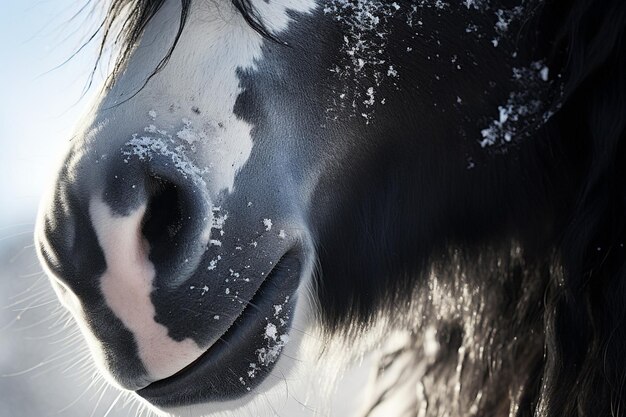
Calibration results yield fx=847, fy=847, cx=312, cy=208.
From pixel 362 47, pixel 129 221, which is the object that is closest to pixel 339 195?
pixel 362 47

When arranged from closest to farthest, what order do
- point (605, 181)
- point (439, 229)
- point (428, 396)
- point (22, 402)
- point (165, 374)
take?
point (165, 374) < point (605, 181) < point (439, 229) < point (428, 396) < point (22, 402)

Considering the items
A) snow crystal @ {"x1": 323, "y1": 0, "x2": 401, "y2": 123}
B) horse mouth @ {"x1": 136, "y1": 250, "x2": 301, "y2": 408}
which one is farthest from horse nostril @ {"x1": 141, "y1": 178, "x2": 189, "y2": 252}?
snow crystal @ {"x1": 323, "y1": 0, "x2": 401, "y2": 123}

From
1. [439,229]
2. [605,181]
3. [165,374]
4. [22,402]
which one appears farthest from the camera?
[22,402]

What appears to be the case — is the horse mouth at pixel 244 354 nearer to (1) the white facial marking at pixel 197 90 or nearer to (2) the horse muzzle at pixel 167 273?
(2) the horse muzzle at pixel 167 273

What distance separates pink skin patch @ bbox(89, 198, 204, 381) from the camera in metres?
1.00

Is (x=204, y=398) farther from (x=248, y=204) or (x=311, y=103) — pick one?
(x=311, y=103)

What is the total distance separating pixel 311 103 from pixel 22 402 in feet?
14.5

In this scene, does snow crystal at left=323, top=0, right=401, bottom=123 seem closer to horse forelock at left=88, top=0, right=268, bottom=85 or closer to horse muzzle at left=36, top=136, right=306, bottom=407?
horse forelock at left=88, top=0, right=268, bottom=85

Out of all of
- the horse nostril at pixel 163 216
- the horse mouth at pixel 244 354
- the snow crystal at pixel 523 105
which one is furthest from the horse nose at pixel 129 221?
the snow crystal at pixel 523 105

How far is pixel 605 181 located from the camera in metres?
1.19

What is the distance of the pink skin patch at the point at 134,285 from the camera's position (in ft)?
3.28

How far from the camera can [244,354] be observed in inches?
43.9

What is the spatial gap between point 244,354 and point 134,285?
188mm

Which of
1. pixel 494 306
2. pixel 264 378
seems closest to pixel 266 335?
pixel 264 378
